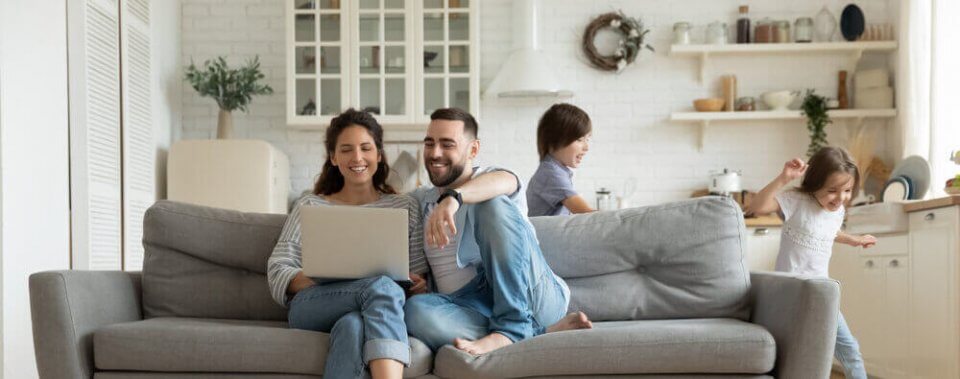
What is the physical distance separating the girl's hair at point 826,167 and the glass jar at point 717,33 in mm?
2856

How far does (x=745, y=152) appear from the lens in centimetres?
640

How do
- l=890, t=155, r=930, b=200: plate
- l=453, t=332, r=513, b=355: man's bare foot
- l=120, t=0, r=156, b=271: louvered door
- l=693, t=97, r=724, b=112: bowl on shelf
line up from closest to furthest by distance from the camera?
1. l=453, t=332, r=513, b=355: man's bare foot
2. l=890, t=155, r=930, b=200: plate
3. l=120, t=0, r=156, b=271: louvered door
4. l=693, t=97, r=724, b=112: bowl on shelf

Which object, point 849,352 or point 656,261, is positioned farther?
point 849,352

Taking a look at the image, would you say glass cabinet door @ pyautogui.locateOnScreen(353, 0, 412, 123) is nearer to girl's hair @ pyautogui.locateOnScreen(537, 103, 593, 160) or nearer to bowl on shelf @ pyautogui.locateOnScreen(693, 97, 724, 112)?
bowl on shelf @ pyautogui.locateOnScreen(693, 97, 724, 112)

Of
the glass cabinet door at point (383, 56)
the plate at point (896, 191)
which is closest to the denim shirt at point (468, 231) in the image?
the plate at point (896, 191)

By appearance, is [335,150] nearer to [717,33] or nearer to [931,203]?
[931,203]

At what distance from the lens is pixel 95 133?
4766 millimetres

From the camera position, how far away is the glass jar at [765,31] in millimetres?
6270

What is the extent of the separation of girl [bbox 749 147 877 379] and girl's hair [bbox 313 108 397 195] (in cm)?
120

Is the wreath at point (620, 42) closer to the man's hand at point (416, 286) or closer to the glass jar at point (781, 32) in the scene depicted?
the glass jar at point (781, 32)

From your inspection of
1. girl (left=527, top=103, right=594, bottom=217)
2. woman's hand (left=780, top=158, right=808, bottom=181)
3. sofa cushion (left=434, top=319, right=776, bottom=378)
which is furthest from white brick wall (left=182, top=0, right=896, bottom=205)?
sofa cushion (left=434, top=319, right=776, bottom=378)

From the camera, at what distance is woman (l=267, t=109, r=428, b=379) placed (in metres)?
2.58

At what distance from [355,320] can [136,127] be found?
3220 millimetres

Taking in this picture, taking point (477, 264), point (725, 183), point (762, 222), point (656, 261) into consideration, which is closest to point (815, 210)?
point (656, 261)
